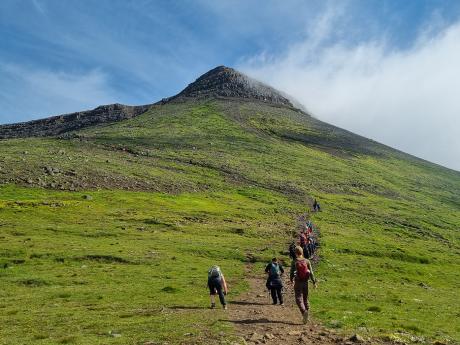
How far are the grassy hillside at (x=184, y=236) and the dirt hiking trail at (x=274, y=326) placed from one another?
1248mm

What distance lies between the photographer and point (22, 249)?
48.8 metres

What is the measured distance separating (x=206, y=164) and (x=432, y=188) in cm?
8688

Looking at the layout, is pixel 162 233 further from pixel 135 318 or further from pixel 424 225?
pixel 424 225

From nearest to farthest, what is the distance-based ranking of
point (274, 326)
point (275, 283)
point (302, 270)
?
point (274, 326)
point (302, 270)
point (275, 283)

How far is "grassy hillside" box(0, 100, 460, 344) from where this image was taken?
2553cm

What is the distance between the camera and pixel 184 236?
6384 cm

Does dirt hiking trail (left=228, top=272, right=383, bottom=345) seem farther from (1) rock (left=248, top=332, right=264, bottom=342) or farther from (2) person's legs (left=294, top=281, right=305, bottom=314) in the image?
(2) person's legs (left=294, top=281, right=305, bottom=314)

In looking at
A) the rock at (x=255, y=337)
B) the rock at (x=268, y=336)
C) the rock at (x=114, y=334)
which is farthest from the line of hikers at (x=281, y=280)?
the rock at (x=114, y=334)

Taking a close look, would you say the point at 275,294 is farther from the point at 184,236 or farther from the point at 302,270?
the point at 184,236

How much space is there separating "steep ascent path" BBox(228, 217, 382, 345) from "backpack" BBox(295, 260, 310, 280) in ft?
7.14

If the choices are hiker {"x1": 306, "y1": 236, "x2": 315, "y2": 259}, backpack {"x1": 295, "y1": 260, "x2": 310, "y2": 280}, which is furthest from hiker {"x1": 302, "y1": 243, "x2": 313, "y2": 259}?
backpack {"x1": 295, "y1": 260, "x2": 310, "y2": 280}

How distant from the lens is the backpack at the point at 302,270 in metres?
21.8

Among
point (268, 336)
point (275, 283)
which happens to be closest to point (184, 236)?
point (275, 283)

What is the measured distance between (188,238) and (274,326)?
4165cm
